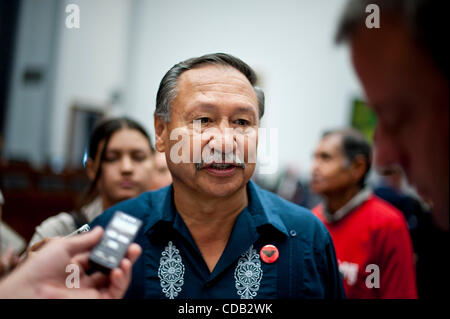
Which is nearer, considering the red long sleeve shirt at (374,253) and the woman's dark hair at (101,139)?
the woman's dark hair at (101,139)

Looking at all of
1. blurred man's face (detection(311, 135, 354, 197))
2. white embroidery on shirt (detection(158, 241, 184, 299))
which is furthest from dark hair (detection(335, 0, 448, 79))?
blurred man's face (detection(311, 135, 354, 197))

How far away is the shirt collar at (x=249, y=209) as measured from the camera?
1.13 m

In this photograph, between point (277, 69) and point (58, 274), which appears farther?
point (277, 69)

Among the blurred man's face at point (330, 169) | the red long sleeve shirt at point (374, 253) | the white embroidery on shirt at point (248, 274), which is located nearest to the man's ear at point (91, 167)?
the white embroidery on shirt at point (248, 274)

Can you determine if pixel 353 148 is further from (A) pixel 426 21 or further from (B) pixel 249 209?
(A) pixel 426 21

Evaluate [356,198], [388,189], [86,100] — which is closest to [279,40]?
[356,198]

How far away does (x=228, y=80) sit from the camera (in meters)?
1.04

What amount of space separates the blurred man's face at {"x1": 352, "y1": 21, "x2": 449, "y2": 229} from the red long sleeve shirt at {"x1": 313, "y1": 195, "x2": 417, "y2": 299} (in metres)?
0.97

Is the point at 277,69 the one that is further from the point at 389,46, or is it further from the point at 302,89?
→ the point at 389,46

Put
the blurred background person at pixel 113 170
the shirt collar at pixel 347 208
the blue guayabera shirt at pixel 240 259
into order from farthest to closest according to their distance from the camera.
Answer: the shirt collar at pixel 347 208 → the blurred background person at pixel 113 170 → the blue guayabera shirt at pixel 240 259

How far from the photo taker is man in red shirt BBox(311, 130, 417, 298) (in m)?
1.70

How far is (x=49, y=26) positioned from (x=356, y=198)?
22.0 ft

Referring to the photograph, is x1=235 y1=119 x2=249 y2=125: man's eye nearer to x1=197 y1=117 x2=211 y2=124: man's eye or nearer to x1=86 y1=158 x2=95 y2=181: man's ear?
x1=197 y1=117 x2=211 y2=124: man's eye

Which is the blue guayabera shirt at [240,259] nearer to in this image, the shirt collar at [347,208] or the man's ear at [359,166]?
the shirt collar at [347,208]
